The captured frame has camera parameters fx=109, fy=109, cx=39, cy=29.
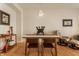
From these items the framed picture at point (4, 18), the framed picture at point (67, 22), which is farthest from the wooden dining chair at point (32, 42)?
the framed picture at point (67, 22)

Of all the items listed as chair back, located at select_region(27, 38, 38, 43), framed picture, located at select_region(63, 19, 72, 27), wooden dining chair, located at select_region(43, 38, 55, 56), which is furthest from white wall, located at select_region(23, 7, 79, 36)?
wooden dining chair, located at select_region(43, 38, 55, 56)

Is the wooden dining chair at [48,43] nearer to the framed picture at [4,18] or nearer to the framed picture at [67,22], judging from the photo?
the framed picture at [67,22]

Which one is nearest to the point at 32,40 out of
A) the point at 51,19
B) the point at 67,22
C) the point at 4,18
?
the point at 51,19

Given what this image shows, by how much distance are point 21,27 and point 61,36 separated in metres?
1.03

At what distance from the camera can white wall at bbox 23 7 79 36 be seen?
260 cm

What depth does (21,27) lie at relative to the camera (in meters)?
2.61

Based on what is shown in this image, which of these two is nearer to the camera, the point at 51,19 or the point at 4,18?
the point at 4,18

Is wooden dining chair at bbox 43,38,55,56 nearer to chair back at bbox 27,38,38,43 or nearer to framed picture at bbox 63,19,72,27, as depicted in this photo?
chair back at bbox 27,38,38,43

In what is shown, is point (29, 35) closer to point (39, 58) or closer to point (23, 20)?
point (23, 20)

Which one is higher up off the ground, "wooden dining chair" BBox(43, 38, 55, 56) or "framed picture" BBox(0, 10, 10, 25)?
"framed picture" BBox(0, 10, 10, 25)

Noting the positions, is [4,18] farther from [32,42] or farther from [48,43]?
[48,43]

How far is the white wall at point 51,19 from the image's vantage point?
8.54ft

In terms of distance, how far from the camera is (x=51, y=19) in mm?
2855

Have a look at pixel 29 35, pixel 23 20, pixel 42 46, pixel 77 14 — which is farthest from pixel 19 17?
pixel 77 14
